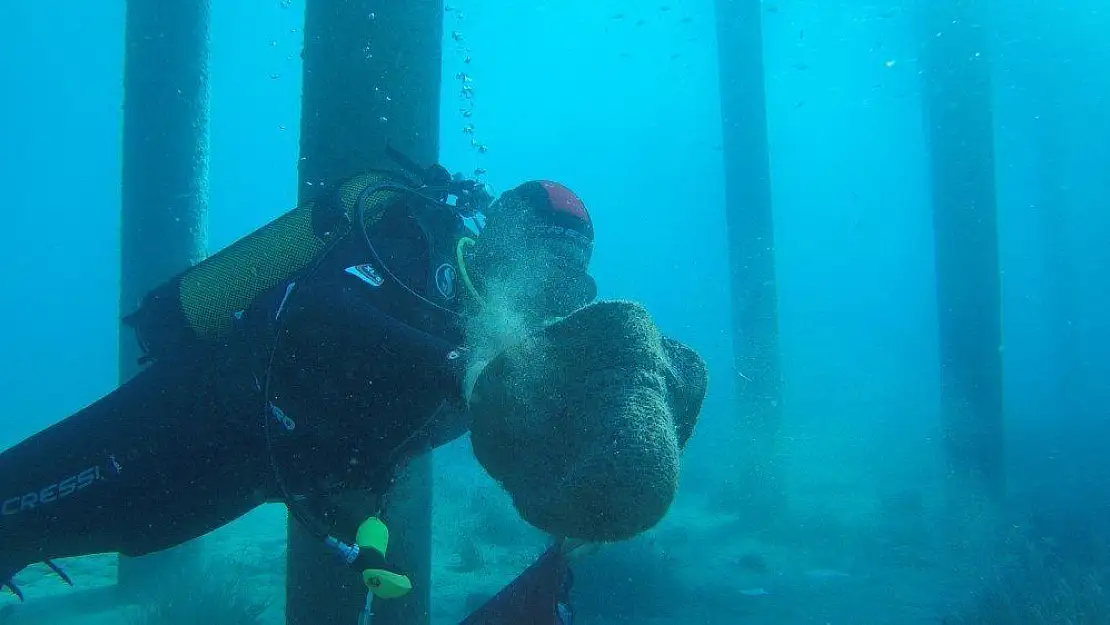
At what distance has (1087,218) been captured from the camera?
3223 inches

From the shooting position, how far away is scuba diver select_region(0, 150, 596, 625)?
2.05m

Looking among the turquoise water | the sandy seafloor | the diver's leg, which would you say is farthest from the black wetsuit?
the turquoise water

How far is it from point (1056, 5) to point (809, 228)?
336 feet

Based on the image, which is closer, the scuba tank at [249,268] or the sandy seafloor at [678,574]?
Result: the scuba tank at [249,268]

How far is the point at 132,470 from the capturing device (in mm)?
2389

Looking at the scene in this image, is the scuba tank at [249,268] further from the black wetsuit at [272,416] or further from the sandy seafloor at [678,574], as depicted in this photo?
the sandy seafloor at [678,574]

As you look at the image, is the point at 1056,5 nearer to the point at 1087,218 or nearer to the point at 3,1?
the point at 1087,218

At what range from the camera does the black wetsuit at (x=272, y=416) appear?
2.04 meters

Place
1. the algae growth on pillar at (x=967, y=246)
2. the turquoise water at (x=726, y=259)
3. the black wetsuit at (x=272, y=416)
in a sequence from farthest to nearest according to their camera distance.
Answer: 1. the algae growth on pillar at (x=967, y=246)
2. the turquoise water at (x=726, y=259)
3. the black wetsuit at (x=272, y=416)

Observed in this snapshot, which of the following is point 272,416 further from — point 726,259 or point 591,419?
point 726,259

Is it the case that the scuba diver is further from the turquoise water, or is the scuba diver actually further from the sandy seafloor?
the turquoise water

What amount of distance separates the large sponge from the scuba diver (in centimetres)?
25

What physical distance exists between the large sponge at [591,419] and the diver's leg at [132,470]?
121 cm

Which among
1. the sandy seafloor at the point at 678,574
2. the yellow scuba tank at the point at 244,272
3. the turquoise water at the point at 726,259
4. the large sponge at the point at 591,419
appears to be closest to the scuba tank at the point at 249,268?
the yellow scuba tank at the point at 244,272
